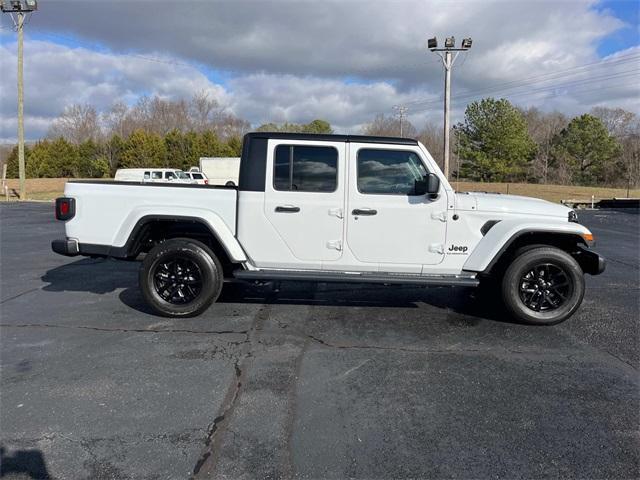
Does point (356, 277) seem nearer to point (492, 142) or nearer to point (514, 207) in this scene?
point (514, 207)

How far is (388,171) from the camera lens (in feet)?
16.6

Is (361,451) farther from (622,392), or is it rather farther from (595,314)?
(595,314)

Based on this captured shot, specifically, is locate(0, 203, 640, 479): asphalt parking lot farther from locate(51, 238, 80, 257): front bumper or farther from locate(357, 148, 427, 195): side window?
locate(357, 148, 427, 195): side window

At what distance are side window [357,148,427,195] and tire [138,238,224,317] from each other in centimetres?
196

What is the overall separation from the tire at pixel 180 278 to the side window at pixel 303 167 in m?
1.19

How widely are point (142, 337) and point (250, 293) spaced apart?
6.39 ft

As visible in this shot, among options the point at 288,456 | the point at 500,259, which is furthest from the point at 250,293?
the point at 288,456

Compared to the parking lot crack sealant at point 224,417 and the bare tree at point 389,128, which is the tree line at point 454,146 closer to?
the bare tree at point 389,128

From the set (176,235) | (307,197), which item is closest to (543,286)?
(307,197)

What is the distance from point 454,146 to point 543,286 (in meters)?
54.7

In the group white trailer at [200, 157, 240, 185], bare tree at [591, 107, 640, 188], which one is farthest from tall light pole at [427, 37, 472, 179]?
bare tree at [591, 107, 640, 188]

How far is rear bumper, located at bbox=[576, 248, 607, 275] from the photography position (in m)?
5.12

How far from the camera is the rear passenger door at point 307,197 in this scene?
5000mm

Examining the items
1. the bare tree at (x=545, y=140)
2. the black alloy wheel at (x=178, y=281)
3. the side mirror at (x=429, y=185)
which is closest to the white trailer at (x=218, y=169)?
the black alloy wheel at (x=178, y=281)
